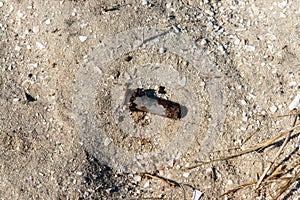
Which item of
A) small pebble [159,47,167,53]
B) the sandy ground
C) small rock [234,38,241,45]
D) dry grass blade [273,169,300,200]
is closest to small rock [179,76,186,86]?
the sandy ground

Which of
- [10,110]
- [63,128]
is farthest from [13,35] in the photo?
[63,128]

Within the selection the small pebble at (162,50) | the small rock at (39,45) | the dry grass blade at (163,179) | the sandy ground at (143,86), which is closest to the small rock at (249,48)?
the sandy ground at (143,86)

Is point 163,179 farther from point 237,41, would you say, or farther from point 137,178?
point 237,41

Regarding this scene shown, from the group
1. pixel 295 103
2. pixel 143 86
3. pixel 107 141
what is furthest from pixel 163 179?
pixel 295 103

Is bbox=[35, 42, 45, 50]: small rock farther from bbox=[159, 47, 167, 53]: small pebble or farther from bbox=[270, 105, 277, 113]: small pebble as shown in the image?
bbox=[270, 105, 277, 113]: small pebble

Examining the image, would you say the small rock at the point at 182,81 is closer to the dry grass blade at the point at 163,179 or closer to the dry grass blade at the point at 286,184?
the dry grass blade at the point at 163,179

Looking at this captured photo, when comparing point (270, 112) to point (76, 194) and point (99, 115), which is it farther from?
point (76, 194)
